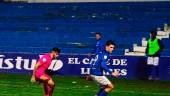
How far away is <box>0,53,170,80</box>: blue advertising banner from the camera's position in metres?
20.0

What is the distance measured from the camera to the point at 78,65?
20.9m

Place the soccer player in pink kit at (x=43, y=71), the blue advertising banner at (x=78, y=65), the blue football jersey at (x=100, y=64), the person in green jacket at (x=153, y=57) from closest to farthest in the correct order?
1. the blue football jersey at (x=100, y=64)
2. the soccer player in pink kit at (x=43, y=71)
3. the person in green jacket at (x=153, y=57)
4. the blue advertising banner at (x=78, y=65)

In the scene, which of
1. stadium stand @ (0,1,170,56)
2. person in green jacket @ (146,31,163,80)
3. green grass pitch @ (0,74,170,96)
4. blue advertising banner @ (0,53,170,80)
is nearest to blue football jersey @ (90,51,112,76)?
green grass pitch @ (0,74,170,96)

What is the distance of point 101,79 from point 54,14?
2121 cm

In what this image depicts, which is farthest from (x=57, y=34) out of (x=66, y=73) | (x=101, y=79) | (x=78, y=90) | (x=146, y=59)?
(x=101, y=79)

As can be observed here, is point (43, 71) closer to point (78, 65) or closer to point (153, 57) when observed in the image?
point (153, 57)

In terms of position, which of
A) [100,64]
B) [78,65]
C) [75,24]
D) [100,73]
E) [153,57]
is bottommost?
[78,65]

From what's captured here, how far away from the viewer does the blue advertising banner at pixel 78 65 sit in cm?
1995

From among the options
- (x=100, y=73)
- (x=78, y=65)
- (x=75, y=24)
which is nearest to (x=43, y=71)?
(x=100, y=73)

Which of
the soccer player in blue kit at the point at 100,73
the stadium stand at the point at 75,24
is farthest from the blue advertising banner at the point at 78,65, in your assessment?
the soccer player in blue kit at the point at 100,73

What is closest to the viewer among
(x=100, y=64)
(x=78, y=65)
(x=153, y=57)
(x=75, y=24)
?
(x=100, y=64)

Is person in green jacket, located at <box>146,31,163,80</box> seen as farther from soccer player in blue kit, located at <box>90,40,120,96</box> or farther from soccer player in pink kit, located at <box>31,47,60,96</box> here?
soccer player in pink kit, located at <box>31,47,60,96</box>

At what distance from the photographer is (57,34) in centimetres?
2972

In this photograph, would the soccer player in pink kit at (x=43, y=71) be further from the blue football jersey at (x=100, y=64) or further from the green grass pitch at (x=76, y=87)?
the green grass pitch at (x=76, y=87)
